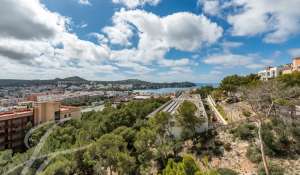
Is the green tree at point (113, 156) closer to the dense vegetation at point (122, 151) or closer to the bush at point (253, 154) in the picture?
the dense vegetation at point (122, 151)

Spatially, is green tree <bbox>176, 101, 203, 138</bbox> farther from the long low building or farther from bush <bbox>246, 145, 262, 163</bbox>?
the long low building

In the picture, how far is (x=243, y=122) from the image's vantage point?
818 inches

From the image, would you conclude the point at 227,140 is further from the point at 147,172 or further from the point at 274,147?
the point at 147,172

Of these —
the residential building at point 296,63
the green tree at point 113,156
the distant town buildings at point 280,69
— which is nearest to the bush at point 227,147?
the green tree at point 113,156

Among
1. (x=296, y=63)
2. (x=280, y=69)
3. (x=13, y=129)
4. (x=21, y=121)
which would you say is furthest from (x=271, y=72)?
(x=13, y=129)

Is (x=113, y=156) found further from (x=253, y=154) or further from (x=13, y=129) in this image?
(x=13, y=129)

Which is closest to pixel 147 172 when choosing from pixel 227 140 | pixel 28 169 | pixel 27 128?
pixel 227 140

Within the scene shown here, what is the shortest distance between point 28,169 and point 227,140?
16139mm

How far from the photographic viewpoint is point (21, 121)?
3011 centimetres

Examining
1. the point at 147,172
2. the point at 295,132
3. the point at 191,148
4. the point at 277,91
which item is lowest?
the point at 147,172

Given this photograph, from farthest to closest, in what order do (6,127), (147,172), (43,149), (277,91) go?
(6,127), (43,149), (147,172), (277,91)

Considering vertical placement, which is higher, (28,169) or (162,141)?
(162,141)

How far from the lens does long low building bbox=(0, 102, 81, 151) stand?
1110 inches

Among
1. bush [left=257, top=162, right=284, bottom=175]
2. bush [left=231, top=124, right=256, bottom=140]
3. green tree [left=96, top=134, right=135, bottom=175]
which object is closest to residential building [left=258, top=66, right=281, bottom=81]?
bush [left=231, top=124, right=256, bottom=140]
